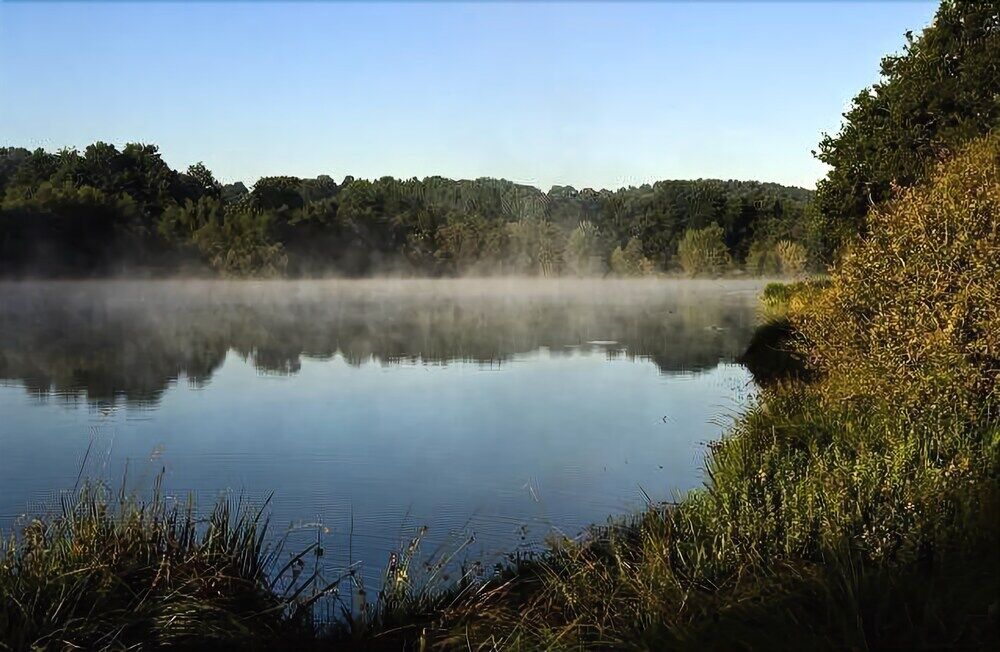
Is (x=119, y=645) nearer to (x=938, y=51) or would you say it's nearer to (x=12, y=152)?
(x=938, y=51)

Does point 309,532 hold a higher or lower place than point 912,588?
lower

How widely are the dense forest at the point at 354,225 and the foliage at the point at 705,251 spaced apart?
0.35 feet

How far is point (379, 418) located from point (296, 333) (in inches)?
824

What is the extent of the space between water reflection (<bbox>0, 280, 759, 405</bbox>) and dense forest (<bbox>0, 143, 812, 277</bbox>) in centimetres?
1026

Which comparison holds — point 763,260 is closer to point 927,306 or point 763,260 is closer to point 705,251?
point 705,251

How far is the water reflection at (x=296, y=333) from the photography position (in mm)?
25344

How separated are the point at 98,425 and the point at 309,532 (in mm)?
8102

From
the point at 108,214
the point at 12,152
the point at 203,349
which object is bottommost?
the point at 203,349

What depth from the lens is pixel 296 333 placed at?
37344mm

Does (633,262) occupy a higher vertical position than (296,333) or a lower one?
higher

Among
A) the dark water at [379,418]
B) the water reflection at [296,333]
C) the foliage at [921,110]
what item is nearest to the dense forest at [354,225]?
the water reflection at [296,333]

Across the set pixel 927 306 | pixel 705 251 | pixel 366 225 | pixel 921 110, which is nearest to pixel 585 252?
pixel 705 251

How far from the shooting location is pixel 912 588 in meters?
5.92

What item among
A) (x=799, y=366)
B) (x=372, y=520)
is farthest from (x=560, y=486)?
(x=799, y=366)
